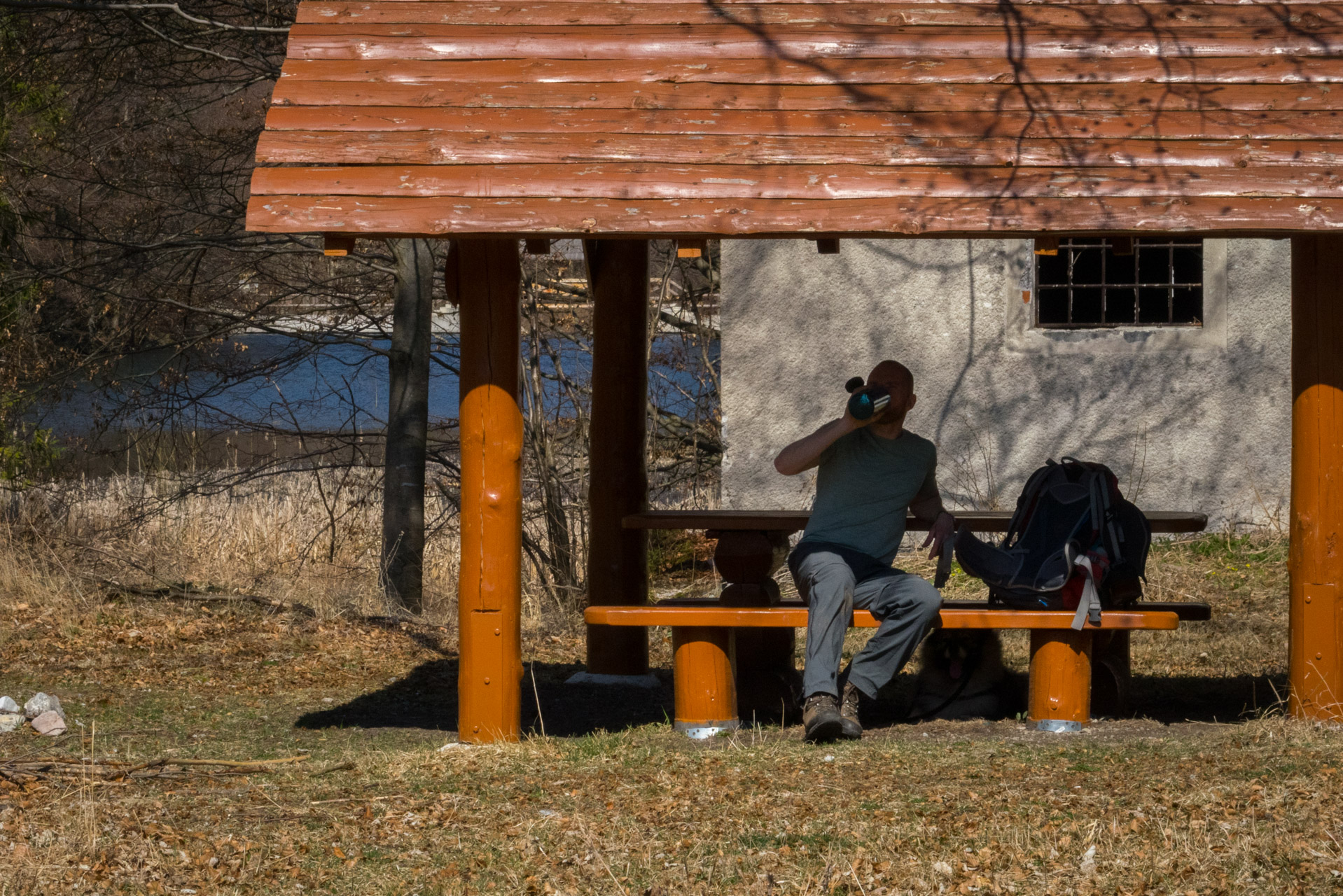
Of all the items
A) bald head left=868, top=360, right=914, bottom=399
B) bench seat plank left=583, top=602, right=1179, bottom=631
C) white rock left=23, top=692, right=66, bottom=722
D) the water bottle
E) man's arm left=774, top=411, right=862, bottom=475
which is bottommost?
white rock left=23, top=692, right=66, bottom=722

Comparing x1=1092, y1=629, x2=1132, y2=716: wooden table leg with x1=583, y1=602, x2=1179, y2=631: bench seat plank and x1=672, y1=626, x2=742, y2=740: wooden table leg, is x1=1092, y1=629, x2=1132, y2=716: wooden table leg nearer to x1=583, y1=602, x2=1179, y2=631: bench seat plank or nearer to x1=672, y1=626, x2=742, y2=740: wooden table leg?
x1=583, y1=602, x2=1179, y2=631: bench seat plank

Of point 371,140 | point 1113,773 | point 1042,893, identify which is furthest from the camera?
point 371,140

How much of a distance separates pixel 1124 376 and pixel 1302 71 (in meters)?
5.23

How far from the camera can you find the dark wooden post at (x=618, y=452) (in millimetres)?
8234

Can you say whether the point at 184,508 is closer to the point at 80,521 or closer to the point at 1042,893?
the point at 80,521

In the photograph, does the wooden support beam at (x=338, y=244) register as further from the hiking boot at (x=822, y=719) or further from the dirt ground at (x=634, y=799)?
the hiking boot at (x=822, y=719)

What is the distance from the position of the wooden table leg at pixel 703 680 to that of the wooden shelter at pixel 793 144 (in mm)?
751

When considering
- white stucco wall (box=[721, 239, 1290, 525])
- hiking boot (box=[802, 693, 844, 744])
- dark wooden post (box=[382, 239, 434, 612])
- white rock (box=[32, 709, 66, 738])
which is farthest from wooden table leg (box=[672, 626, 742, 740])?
white stucco wall (box=[721, 239, 1290, 525])

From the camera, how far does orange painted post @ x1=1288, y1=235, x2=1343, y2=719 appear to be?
6.00 m

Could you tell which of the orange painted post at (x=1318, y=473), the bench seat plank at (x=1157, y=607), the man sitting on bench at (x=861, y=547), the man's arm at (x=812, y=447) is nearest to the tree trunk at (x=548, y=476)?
the bench seat plank at (x=1157, y=607)

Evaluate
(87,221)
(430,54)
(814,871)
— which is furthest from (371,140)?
(87,221)

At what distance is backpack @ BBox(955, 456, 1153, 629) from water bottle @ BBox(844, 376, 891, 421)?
71 cm

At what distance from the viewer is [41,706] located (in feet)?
23.3

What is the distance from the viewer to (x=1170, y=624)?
6004mm
